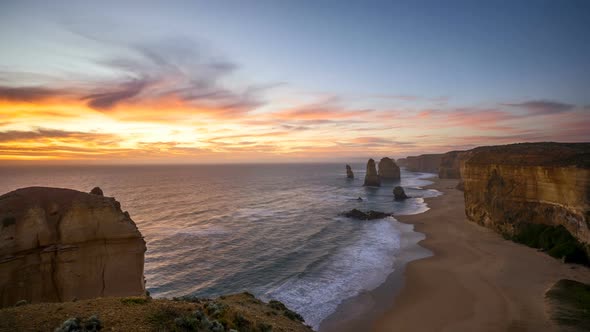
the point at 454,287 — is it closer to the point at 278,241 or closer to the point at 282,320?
the point at 282,320

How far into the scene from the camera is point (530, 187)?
38344 millimetres

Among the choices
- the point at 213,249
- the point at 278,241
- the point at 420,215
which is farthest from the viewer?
the point at 420,215

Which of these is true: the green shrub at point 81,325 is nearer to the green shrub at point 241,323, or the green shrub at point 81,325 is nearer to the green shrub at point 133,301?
the green shrub at point 133,301

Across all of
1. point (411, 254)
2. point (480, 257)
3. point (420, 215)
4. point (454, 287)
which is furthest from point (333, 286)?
point (420, 215)

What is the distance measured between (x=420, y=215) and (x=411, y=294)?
37.4 metres

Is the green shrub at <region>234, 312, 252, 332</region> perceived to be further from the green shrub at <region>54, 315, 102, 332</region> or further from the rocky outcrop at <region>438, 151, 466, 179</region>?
the rocky outcrop at <region>438, 151, 466, 179</region>

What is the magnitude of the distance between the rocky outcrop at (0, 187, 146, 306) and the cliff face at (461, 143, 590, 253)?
133 ft

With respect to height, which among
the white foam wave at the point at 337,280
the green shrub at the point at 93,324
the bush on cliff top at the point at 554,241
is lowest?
the white foam wave at the point at 337,280

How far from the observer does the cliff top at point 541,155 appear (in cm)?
3372

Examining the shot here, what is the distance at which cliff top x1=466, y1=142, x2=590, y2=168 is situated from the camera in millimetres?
33719

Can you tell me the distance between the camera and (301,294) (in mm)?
27172

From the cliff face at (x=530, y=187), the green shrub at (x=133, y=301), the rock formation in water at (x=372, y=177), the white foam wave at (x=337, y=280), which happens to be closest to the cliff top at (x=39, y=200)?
the green shrub at (x=133, y=301)

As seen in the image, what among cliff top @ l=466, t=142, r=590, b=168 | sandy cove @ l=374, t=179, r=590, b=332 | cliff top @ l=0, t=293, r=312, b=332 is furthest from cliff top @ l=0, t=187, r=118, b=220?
cliff top @ l=466, t=142, r=590, b=168

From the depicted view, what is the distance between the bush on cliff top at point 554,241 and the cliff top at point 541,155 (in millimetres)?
7725
